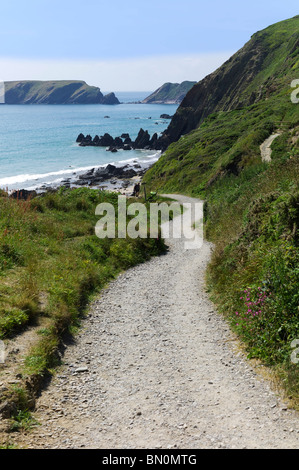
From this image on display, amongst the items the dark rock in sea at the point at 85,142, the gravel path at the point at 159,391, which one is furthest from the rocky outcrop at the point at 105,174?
the gravel path at the point at 159,391

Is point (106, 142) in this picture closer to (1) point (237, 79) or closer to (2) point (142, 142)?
(2) point (142, 142)

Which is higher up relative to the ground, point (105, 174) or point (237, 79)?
point (237, 79)

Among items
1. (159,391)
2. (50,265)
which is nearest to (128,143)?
(50,265)

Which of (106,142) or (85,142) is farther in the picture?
(85,142)

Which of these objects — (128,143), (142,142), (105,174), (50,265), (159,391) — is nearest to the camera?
(159,391)

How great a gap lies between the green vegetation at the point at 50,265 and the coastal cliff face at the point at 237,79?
87.1 metres

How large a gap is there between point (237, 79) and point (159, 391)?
121834mm

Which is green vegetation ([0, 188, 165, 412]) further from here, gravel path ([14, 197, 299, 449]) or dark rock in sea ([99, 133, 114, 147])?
dark rock in sea ([99, 133, 114, 147])

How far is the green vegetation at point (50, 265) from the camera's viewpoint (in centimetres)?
907

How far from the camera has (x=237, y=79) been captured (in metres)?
117

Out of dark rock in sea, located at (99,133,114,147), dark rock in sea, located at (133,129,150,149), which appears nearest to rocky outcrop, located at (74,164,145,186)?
dark rock in sea, located at (133,129,150,149)

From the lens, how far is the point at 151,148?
13388 cm

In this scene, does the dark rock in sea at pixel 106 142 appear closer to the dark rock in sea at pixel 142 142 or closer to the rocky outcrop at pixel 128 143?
the rocky outcrop at pixel 128 143

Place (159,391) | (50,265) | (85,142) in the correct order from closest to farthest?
(159,391)
(50,265)
(85,142)
